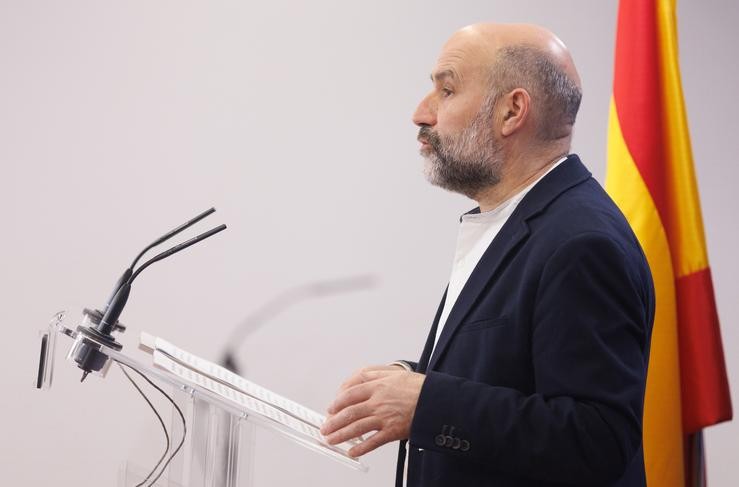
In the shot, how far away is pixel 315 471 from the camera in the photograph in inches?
102

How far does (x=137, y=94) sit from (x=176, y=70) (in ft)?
0.47

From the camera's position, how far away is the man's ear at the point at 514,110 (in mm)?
1322

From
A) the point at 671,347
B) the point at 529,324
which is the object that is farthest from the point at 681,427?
the point at 529,324

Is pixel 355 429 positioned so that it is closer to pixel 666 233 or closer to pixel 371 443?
pixel 371 443

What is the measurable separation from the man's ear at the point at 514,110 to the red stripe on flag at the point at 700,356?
0.89 m

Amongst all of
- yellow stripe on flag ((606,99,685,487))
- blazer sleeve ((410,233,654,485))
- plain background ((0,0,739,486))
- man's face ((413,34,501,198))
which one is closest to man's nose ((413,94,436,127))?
man's face ((413,34,501,198))

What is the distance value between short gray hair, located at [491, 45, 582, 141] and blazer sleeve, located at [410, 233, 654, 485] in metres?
0.30

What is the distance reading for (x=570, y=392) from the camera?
106 centimetres

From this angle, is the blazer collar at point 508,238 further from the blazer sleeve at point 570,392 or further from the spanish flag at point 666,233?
the spanish flag at point 666,233

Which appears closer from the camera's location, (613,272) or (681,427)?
(613,272)

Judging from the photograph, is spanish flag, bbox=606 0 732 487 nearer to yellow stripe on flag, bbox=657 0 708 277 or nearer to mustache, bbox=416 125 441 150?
yellow stripe on flag, bbox=657 0 708 277

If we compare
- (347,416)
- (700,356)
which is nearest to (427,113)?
(347,416)

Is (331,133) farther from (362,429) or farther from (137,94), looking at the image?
(362,429)

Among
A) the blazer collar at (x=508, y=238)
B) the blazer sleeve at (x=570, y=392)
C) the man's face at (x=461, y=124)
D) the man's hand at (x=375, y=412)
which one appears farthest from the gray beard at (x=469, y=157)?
the man's hand at (x=375, y=412)
